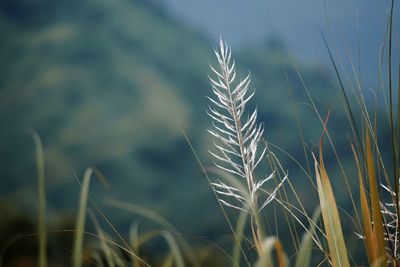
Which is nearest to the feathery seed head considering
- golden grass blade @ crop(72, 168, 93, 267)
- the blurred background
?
golden grass blade @ crop(72, 168, 93, 267)

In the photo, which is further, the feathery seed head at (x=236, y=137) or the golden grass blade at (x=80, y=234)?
the feathery seed head at (x=236, y=137)

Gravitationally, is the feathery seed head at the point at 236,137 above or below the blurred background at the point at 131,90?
above

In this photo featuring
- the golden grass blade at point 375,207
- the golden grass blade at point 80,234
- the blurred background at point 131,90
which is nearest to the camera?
the golden grass blade at point 80,234

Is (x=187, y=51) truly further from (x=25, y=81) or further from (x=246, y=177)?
(x=246, y=177)

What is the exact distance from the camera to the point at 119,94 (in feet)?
20.0

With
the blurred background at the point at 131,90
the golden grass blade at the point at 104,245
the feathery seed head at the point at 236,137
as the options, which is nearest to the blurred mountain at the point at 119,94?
the blurred background at the point at 131,90

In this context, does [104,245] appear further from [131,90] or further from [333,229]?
[131,90]

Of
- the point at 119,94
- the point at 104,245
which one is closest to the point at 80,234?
the point at 104,245

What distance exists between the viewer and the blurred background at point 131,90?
5648 millimetres

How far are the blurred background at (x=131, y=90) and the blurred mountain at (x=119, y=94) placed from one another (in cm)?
1

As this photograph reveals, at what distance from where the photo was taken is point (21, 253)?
16.4ft

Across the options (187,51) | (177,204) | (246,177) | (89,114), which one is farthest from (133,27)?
(246,177)

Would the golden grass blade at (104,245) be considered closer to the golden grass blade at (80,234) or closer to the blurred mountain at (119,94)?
the golden grass blade at (80,234)

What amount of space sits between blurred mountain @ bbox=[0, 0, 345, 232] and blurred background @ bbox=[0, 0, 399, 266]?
0.03 feet
